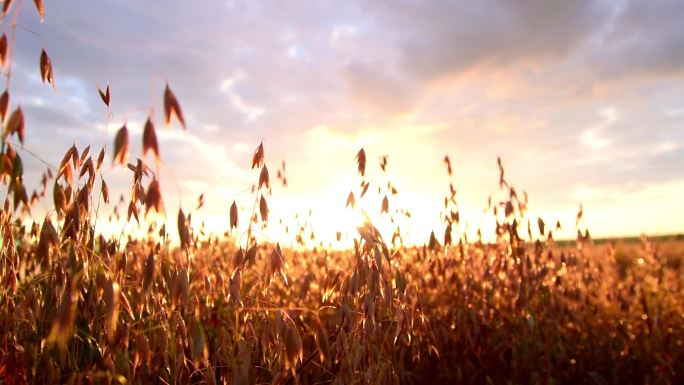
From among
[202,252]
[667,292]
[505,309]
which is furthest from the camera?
[202,252]

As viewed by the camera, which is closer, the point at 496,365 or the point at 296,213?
the point at 496,365

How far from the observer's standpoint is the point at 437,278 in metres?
4.70

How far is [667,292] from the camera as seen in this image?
17.9 ft

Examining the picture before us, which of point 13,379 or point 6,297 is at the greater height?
point 6,297

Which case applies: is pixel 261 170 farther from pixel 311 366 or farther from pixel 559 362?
pixel 559 362

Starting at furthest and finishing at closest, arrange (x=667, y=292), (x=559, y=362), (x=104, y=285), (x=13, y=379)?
(x=667, y=292)
(x=559, y=362)
(x=13, y=379)
(x=104, y=285)

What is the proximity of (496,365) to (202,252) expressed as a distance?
3398 millimetres

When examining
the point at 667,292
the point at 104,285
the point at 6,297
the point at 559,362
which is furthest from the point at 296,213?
the point at 667,292

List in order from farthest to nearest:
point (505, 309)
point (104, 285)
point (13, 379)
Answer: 1. point (505, 309)
2. point (13, 379)
3. point (104, 285)

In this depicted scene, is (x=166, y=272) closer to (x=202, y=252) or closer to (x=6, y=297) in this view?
(x=6, y=297)

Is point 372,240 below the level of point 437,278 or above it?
above

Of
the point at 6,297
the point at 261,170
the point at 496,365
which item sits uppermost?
the point at 261,170

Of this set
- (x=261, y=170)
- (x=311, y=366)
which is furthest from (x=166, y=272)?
(x=311, y=366)

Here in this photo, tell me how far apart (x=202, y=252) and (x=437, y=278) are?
2.65 metres
